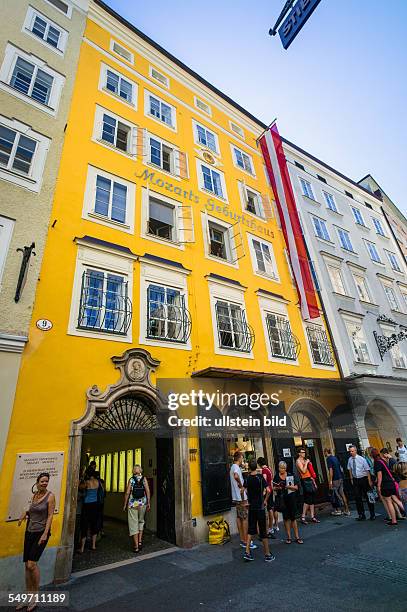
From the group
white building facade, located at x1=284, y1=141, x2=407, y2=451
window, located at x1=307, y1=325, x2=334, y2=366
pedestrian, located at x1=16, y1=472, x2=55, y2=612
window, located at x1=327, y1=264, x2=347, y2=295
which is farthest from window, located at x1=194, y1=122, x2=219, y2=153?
pedestrian, located at x1=16, y1=472, x2=55, y2=612

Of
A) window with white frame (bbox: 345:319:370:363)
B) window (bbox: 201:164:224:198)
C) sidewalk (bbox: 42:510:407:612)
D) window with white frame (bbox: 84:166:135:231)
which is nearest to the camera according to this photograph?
sidewalk (bbox: 42:510:407:612)

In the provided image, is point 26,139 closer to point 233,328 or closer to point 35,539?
point 233,328

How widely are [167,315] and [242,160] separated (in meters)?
12.6

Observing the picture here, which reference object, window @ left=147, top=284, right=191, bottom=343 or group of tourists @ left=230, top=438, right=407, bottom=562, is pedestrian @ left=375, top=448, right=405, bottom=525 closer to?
group of tourists @ left=230, top=438, right=407, bottom=562

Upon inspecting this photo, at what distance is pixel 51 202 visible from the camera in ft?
30.3

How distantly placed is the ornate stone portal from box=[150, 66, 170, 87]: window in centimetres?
1498

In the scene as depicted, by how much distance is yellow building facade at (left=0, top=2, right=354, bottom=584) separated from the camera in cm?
760

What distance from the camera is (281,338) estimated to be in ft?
43.4

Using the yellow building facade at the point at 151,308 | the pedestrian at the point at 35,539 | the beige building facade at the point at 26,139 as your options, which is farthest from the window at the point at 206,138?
the pedestrian at the point at 35,539

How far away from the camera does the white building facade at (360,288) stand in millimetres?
15492

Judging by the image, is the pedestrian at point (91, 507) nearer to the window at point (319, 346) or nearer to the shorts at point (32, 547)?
the shorts at point (32, 547)

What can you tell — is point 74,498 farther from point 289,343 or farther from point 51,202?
point 289,343

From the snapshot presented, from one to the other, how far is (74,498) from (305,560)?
4957mm

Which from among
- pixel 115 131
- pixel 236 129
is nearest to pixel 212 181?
pixel 115 131
